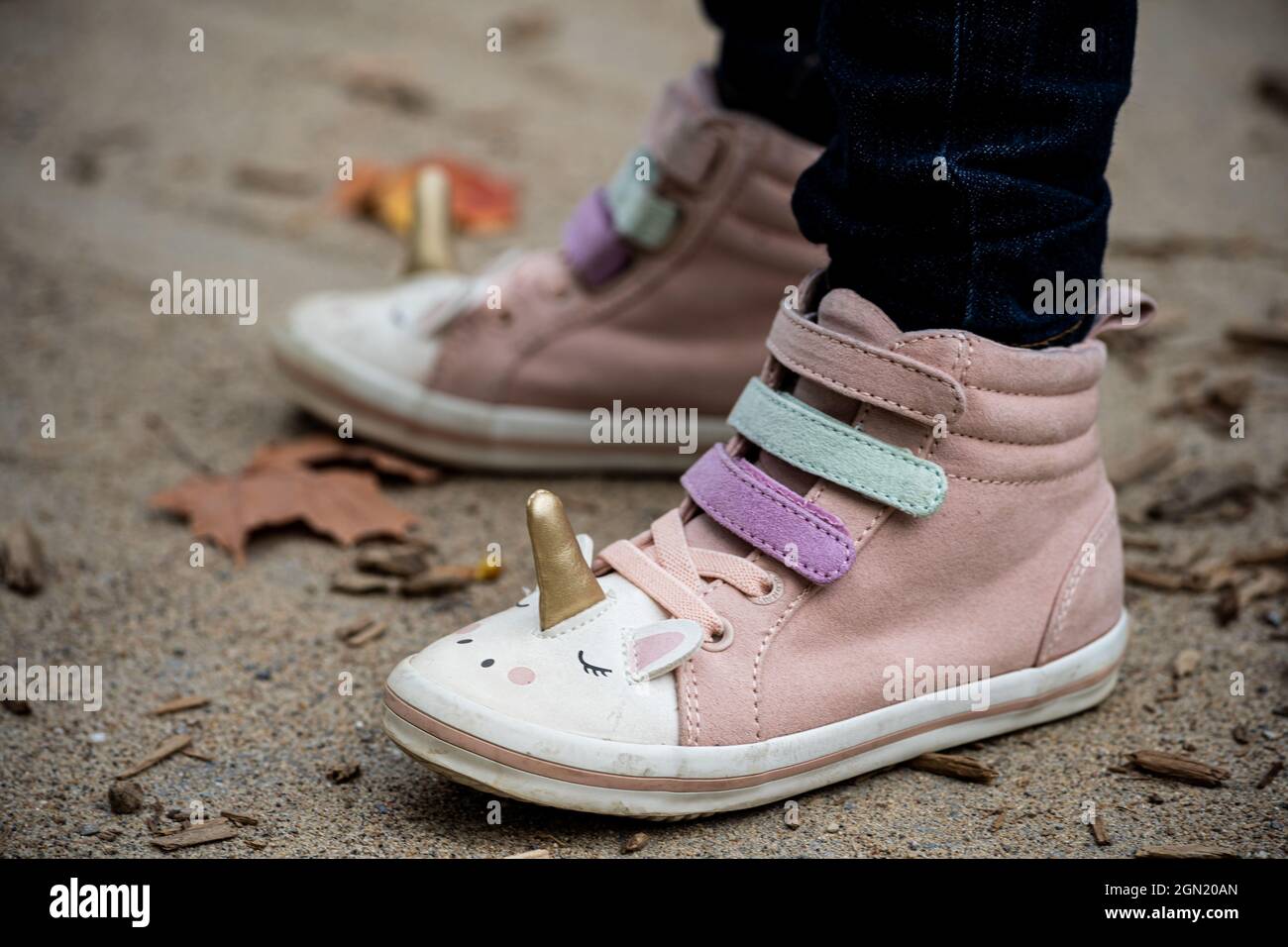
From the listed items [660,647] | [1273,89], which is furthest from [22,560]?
[1273,89]

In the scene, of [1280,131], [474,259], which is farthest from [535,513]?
[1280,131]

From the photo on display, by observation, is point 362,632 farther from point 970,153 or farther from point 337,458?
point 970,153

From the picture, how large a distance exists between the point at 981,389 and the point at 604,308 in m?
0.73

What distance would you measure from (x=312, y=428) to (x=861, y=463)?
1091mm

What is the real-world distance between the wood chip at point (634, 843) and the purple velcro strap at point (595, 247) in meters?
0.87

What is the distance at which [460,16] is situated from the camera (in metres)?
3.96

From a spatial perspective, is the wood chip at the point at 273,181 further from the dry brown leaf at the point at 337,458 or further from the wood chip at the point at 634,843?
the wood chip at the point at 634,843

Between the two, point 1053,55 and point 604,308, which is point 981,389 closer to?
point 1053,55

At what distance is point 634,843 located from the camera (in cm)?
108

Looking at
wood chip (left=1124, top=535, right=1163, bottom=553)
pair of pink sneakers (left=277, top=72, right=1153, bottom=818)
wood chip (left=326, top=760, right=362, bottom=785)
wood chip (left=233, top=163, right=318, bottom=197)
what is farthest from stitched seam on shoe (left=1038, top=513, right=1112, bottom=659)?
wood chip (left=233, top=163, right=318, bottom=197)

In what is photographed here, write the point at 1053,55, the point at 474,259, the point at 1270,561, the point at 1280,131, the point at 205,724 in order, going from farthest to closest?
the point at 1280,131 < the point at 474,259 < the point at 1270,561 < the point at 205,724 < the point at 1053,55

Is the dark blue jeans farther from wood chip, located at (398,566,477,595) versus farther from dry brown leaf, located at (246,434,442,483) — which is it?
dry brown leaf, located at (246,434,442,483)

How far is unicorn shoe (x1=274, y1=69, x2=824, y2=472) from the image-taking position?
1.65 meters

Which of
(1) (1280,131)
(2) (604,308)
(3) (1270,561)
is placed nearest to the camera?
(3) (1270,561)
